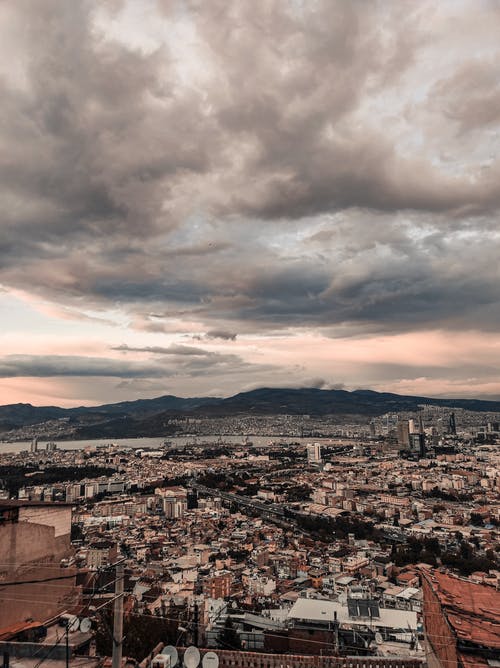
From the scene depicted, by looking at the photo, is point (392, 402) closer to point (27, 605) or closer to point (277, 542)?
point (277, 542)

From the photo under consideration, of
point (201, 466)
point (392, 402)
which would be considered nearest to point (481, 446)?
point (201, 466)

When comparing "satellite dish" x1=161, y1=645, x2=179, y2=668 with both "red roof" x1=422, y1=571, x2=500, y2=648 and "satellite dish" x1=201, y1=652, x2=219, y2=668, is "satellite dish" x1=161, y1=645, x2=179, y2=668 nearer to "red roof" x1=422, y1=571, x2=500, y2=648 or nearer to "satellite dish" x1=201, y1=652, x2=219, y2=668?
"satellite dish" x1=201, y1=652, x2=219, y2=668

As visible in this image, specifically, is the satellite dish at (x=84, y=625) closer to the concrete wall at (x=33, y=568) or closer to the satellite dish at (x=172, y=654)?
the concrete wall at (x=33, y=568)

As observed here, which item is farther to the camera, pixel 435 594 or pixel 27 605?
pixel 27 605

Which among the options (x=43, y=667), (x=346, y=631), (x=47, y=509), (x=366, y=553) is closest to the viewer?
(x=43, y=667)

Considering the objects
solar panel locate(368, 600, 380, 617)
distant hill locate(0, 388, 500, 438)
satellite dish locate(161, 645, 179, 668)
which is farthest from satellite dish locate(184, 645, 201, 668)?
distant hill locate(0, 388, 500, 438)

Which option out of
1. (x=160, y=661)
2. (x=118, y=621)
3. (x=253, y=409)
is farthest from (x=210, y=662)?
(x=253, y=409)

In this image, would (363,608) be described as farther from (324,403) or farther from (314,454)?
(324,403)

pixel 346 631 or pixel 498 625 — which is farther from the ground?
pixel 498 625
